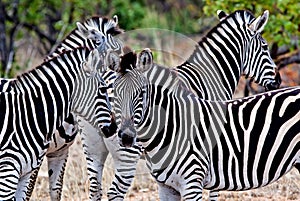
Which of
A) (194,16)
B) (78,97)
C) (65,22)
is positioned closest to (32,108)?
(78,97)

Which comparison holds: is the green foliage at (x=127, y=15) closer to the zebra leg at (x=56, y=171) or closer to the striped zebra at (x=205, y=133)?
the zebra leg at (x=56, y=171)

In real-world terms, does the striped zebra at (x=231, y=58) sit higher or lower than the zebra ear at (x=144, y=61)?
higher

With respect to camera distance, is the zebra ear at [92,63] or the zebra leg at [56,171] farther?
the zebra leg at [56,171]

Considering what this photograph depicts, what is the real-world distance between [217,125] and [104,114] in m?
1.27

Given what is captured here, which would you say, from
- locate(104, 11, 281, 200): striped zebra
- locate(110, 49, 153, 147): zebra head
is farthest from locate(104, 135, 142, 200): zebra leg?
locate(104, 11, 281, 200): striped zebra

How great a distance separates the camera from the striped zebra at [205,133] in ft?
19.7

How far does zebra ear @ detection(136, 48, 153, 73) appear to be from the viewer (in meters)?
6.12

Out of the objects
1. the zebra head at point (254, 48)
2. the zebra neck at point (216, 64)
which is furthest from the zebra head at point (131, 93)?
the zebra head at point (254, 48)

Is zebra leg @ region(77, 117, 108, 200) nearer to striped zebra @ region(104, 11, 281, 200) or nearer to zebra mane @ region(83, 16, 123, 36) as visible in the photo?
striped zebra @ region(104, 11, 281, 200)

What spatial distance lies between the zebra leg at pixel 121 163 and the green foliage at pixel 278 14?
396 cm

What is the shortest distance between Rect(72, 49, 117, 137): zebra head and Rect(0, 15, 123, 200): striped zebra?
1.22ft

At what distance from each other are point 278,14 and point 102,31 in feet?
11.9

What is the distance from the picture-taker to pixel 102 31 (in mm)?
8391

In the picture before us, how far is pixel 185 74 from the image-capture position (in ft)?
24.7
